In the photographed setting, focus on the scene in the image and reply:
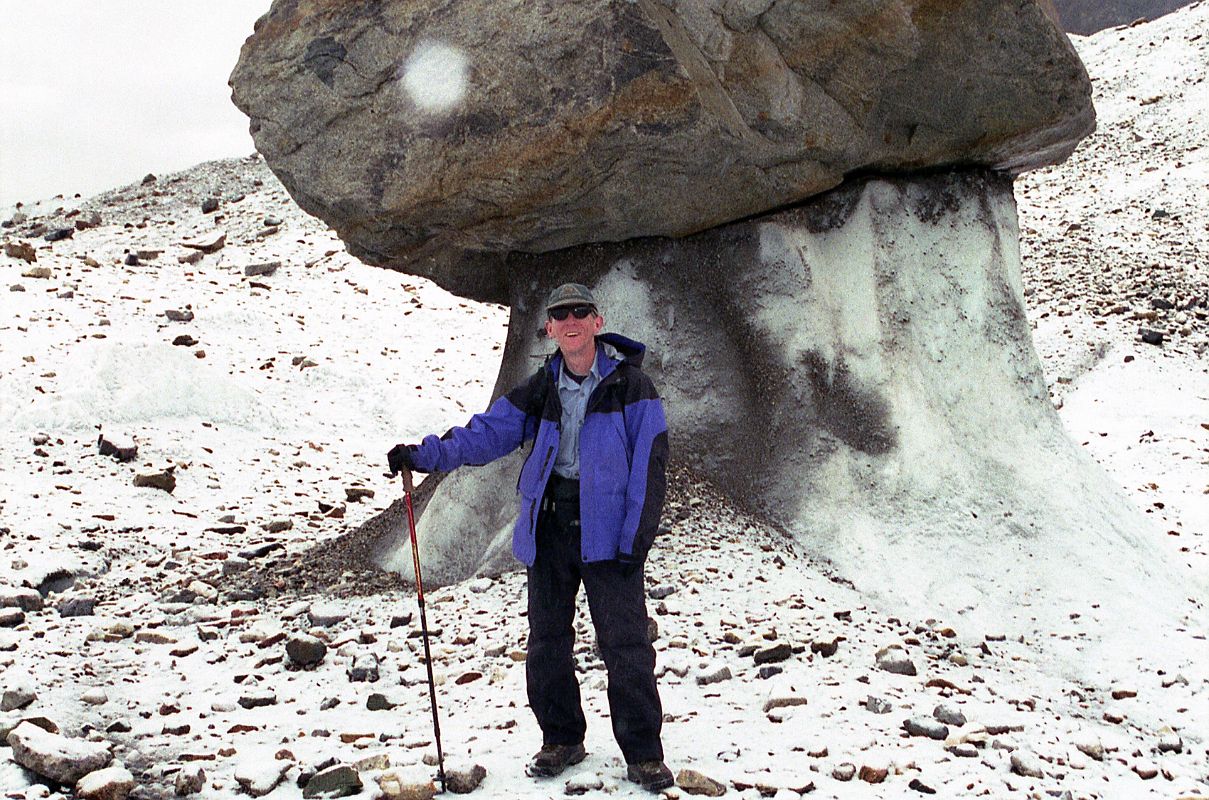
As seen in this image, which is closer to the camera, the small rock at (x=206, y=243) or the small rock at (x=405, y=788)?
the small rock at (x=405, y=788)

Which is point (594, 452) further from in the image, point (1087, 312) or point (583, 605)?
point (1087, 312)

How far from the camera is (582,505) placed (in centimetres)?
439

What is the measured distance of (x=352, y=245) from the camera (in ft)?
25.2

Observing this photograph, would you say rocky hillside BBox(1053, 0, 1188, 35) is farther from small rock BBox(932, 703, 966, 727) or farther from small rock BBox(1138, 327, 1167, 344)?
small rock BBox(932, 703, 966, 727)

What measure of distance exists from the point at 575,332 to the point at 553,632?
3.73 feet

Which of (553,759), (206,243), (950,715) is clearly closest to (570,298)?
(553,759)

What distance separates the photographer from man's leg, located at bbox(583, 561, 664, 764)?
4344mm

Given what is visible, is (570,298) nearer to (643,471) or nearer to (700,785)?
(643,471)

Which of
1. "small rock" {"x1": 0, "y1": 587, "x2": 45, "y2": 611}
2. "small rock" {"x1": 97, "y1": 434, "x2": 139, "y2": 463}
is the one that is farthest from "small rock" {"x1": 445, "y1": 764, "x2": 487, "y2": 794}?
"small rock" {"x1": 97, "y1": 434, "x2": 139, "y2": 463}

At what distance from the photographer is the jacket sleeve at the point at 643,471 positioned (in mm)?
4312

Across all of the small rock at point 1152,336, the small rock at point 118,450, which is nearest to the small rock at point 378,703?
the small rock at point 118,450

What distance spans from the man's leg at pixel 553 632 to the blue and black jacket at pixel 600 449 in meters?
Result: 0.08

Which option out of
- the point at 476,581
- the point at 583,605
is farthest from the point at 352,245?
the point at 583,605

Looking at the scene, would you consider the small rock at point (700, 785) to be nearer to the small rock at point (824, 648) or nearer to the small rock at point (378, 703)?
the small rock at point (824, 648)
